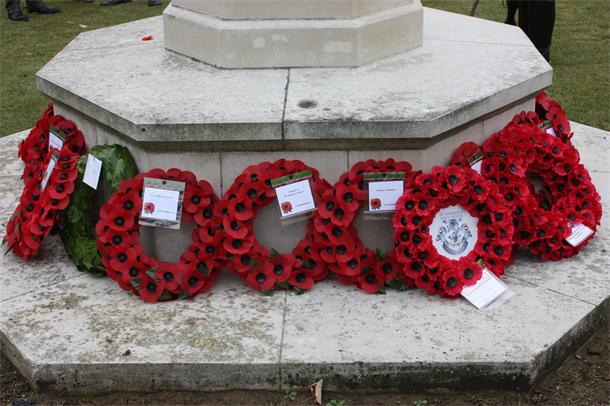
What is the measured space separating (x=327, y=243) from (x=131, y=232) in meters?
0.83

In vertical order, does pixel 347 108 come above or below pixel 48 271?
above

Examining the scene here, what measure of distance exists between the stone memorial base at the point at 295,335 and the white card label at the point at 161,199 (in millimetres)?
358

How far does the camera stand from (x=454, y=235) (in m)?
3.44

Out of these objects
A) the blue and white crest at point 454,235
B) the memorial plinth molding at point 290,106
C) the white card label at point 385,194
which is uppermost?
the memorial plinth molding at point 290,106

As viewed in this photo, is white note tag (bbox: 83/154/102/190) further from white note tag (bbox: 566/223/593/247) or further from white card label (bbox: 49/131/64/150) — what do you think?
white note tag (bbox: 566/223/593/247)

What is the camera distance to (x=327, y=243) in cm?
338

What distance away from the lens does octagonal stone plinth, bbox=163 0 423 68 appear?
399cm

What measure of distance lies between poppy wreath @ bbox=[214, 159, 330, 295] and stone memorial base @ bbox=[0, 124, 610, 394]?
2.7 inches

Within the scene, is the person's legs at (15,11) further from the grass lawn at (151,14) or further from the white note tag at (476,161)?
the white note tag at (476,161)

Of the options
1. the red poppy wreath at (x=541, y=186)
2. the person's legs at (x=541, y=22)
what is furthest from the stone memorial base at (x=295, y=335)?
the person's legs at (x=541, y=22)

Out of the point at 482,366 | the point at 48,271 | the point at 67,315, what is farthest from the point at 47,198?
the point at 482,366

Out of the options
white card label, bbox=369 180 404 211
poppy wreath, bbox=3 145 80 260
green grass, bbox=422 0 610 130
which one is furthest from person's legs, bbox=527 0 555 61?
poppy wreath, bbox=3 145 80 260

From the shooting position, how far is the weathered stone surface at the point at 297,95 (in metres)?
3.36

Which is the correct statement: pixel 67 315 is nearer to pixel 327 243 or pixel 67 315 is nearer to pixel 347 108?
pixel 327 243
